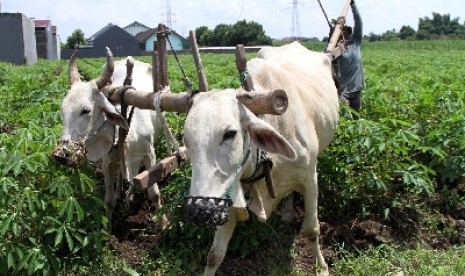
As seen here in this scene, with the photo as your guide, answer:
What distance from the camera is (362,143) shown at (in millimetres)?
4867

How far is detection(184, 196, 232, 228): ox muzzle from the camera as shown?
2.71 m

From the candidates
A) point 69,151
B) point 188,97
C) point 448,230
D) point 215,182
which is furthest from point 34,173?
point 448,230

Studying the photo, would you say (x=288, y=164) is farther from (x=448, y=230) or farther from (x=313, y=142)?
(x=448, y=230)

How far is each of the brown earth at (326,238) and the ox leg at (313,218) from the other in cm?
14

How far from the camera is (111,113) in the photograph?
418cm

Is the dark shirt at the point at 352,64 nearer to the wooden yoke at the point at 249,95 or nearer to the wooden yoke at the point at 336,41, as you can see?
the wooden yoke at the point at 336,41

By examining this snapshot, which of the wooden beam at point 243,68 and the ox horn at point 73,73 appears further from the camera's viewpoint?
the ox horn at point 73,73

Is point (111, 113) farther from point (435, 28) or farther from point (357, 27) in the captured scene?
point (435, 28)

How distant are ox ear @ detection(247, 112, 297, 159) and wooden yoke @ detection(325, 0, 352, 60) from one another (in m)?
3.12

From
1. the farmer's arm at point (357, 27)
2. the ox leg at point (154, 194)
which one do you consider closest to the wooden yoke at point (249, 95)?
the ox leg at point (154, 194)

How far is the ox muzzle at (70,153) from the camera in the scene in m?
3.78

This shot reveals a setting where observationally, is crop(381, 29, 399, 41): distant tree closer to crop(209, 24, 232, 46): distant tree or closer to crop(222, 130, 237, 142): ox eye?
crop(209, 24, 232, 46): distant tree

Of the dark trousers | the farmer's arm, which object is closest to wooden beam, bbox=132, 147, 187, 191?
the dark trousers

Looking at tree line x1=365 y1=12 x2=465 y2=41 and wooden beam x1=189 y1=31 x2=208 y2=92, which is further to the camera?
tree line x1=365 y1=12 x2=465 y2=41
